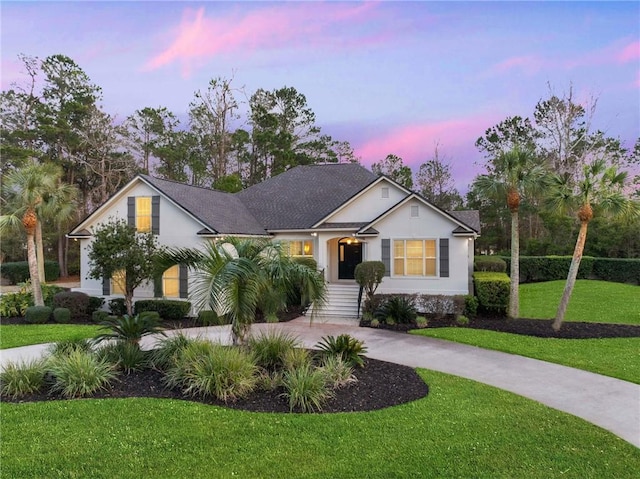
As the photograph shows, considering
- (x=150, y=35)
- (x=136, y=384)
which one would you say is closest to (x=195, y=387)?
(x=136, y=384)

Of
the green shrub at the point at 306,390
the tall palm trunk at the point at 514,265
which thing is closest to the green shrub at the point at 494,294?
the tall palm trunk at the point at 514,265

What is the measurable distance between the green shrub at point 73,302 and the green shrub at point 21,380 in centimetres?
906

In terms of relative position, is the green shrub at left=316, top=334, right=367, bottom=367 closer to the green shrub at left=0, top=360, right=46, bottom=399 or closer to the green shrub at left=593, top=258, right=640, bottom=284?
the green shrub at left=0, top=360, right=46, bottom=399

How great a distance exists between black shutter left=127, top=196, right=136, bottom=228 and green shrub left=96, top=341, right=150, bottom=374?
9.94m

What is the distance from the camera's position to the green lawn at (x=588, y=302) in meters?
14.7

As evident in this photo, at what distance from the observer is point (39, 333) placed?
11.9 m

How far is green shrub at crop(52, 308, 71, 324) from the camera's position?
14273 millimetres

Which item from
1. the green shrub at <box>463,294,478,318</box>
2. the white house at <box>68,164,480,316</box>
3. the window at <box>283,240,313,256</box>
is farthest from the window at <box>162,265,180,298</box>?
the green shrub at <box>463,294,478,318</box>

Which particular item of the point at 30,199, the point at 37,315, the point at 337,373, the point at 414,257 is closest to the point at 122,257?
the point at 37,315

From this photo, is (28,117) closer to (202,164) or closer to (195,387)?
(202,164)

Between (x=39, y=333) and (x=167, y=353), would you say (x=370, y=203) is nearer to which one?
(x=167, y=353)

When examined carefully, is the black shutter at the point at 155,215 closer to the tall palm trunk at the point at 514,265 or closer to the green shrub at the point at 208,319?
the green shrub at the point at 208,319

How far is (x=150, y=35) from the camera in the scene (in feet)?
41.4

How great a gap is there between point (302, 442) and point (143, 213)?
14.3m
